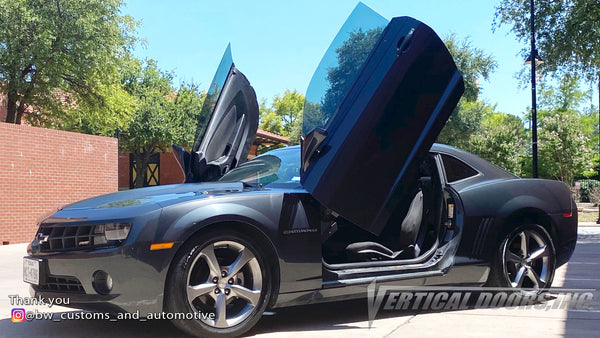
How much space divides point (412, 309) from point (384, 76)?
2046mm

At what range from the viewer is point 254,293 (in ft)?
13.7

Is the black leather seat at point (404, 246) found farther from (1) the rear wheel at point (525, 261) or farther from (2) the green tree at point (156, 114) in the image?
Result: (2) the green tree at point (156, 114)

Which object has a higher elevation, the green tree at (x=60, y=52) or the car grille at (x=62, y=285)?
the green tree at (x=60, y=52)

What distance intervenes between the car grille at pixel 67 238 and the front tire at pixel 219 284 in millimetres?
598

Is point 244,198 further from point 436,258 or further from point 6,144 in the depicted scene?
point 6,144

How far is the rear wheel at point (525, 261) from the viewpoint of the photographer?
541 cm

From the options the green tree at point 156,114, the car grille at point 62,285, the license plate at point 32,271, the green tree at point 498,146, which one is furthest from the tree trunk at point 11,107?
the green tree at point 498,146

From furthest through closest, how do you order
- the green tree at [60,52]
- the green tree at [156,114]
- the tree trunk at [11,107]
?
the green tree at [156,114]
the tree trunk at [11,107]
the green tree at [60,52]

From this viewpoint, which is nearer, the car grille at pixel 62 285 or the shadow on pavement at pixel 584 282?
the car grille at pixel 62 285

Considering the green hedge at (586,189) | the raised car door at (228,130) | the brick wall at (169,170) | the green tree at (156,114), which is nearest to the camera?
the raised car door at (228,130)

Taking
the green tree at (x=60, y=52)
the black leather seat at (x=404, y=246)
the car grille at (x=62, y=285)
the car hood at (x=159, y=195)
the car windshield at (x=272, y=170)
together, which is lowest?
the car grille at (x=62, y=285)

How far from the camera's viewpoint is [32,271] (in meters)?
4.23

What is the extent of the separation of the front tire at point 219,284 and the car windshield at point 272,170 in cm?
82

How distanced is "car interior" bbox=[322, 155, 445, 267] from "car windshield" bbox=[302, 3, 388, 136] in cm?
102
